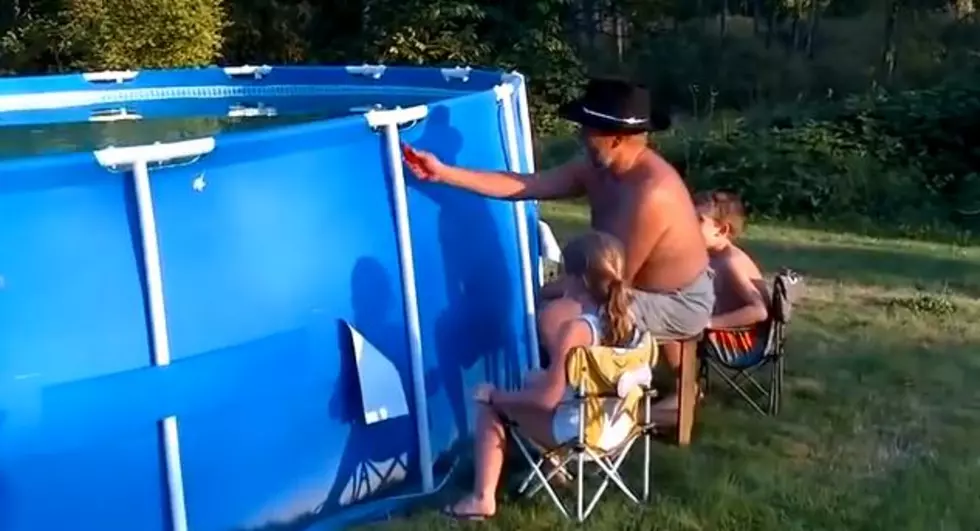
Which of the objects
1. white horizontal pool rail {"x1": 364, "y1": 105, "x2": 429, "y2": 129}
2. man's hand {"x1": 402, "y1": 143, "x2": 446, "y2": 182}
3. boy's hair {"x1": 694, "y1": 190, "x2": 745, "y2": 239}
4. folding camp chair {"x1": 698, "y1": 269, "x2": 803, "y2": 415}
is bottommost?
folding camp chair {"x1": 698, "y1": 269, "x2": 803, "y2": 415}

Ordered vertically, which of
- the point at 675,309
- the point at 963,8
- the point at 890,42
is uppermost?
the point at 675,309

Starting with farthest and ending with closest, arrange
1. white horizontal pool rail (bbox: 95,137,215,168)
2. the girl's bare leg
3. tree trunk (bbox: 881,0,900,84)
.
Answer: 1. tree trunk (bbox: 881,0,900,84)
2. the girl's bare leg
3. white horizontal pool rail (bbox: 95,137,215,168)

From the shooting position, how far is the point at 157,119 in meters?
10.0

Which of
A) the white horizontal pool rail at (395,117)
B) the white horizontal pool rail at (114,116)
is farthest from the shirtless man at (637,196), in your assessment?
the white horizontal pool rail at (114,116)

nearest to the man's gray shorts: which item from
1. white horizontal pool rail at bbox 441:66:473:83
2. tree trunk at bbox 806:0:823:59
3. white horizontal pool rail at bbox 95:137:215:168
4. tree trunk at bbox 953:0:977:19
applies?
white horizontal pool rail at bbox 95:137:215:168

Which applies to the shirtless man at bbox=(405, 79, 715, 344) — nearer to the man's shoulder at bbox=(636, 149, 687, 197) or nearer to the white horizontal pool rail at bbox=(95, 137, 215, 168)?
the man's shoulder at bbox=(636, 149, 687, 197)

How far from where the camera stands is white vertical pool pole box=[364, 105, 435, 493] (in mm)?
5434

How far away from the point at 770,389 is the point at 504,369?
1.31 metres

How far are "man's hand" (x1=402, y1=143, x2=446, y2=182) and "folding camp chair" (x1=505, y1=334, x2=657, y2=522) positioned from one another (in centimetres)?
97

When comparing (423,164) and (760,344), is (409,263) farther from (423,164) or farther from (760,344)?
(760,344)

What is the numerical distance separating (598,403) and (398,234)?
1.03 m

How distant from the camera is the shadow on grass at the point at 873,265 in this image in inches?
385

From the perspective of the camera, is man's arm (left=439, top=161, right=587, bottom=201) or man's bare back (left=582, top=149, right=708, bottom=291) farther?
man's arm (left=439, top=161, right=587, bottom=201)

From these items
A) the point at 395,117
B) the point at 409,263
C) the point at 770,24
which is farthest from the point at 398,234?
the point at 770,24
